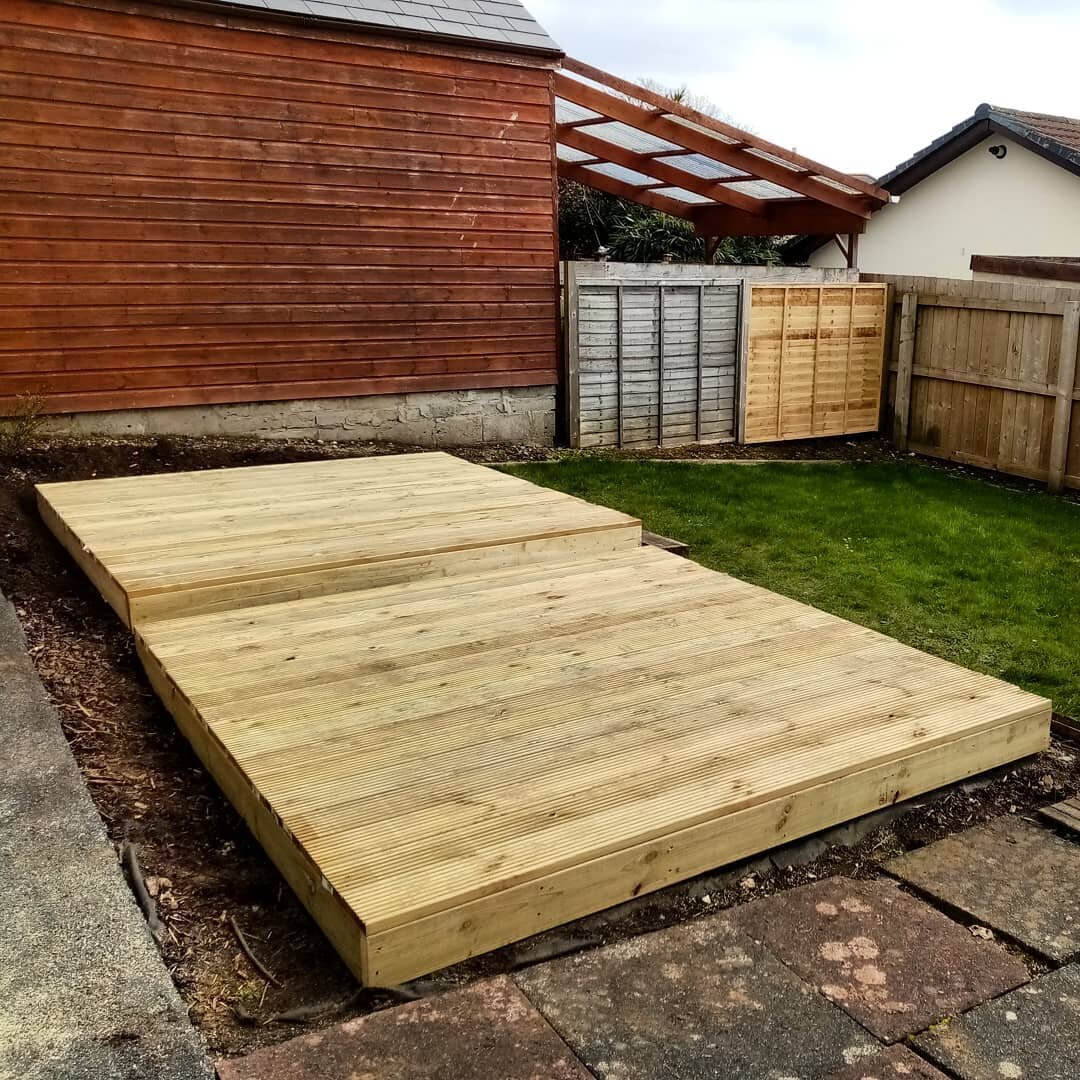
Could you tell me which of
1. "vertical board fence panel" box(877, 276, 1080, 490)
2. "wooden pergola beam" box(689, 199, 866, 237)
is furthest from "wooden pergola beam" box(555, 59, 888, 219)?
"vertical board fence panel" box(877, 276, 1080, 490)

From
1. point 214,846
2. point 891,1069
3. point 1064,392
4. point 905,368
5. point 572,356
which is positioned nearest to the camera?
point 891,1069

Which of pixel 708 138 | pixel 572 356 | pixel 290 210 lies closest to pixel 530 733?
pixel 290 210

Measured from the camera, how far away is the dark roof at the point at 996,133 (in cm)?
1239

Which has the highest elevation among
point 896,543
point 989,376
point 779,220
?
point 779,220

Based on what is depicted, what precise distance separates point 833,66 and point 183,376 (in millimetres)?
31616

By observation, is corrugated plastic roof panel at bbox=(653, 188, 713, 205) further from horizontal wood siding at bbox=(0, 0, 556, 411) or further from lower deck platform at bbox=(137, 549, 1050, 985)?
lower deck platform at bbox=(137, 549, 1050, 985)

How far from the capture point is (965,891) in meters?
2.03

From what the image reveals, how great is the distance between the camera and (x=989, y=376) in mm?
7969

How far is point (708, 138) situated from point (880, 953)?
8.59 metres

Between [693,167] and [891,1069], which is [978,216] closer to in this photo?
[693,167]

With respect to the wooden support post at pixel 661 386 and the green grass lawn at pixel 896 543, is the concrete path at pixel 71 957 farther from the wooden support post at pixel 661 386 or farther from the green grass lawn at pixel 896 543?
the wooden support post at pixel 661 386

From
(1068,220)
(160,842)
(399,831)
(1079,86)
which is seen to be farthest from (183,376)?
(1079,86)

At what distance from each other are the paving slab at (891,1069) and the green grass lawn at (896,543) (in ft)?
7.29

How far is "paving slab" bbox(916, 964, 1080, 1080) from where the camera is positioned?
1.50 meters
